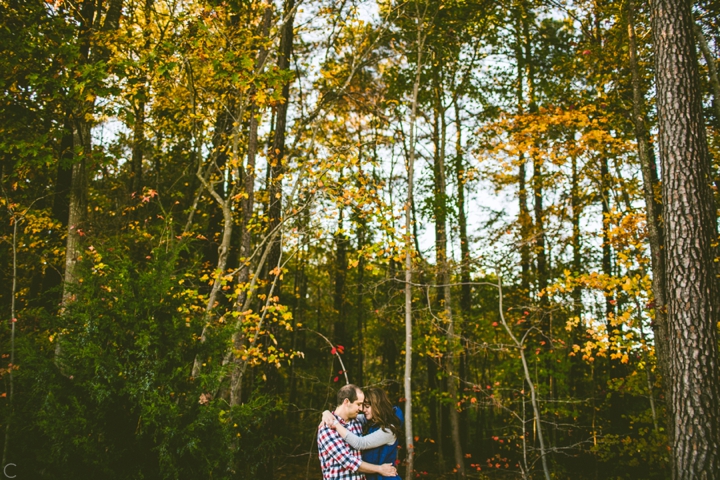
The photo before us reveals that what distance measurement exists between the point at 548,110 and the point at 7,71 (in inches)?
338

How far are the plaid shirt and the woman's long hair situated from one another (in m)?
0.20

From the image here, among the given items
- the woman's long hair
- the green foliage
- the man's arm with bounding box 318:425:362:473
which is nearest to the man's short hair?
the woman's long hair

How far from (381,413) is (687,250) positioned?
12.5ft

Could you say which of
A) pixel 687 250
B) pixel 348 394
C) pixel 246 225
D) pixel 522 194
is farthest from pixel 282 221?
pixel 522 194


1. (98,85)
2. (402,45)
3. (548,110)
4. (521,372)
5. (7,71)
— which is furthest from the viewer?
(521,372)

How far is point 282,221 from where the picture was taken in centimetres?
637

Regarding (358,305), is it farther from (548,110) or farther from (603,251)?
(548,110)

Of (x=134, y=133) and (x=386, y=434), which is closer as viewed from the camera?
(x=386, y=434)

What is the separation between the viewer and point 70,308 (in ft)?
11.3

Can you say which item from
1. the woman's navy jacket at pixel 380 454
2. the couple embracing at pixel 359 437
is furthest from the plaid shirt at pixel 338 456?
the woman's navy jacket at pixel 380 454

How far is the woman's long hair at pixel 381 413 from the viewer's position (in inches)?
140

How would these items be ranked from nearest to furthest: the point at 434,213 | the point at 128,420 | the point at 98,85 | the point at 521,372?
the point at 128,420 < the point at 98,85 < the point at 434,213 < the point at 521,372

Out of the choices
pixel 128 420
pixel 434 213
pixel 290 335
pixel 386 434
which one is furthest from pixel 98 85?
pixel 290 335

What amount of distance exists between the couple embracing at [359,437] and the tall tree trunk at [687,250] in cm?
313
